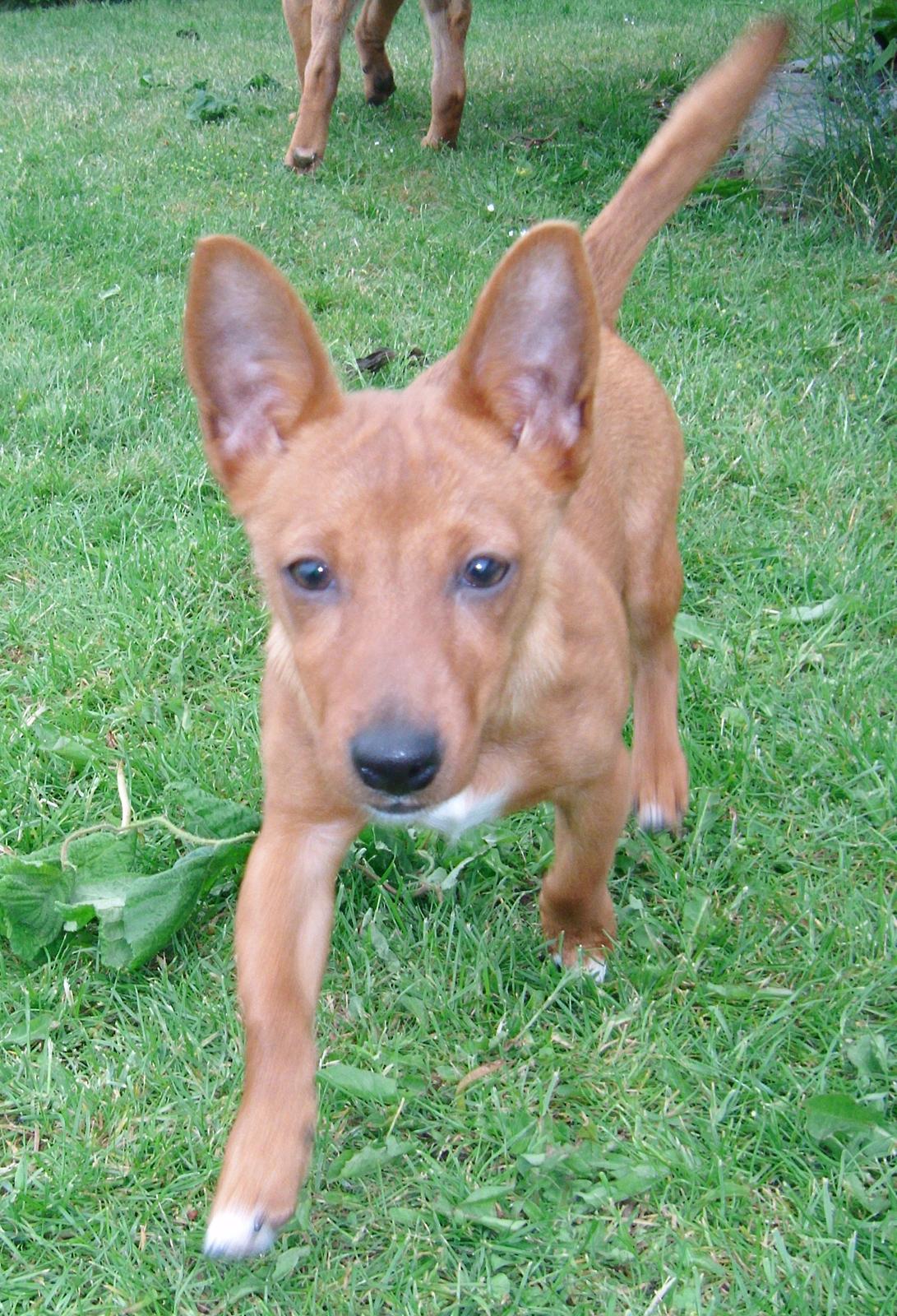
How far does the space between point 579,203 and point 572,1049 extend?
18.7 ft

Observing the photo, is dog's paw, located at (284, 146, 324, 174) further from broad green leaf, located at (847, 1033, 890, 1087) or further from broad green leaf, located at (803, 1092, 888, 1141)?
broad green leaf, located at (803, 1092, 888, 1141)

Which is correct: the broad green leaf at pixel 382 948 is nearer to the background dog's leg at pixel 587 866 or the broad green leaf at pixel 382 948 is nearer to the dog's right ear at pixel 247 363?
the background dog's leg at pixel 587 866

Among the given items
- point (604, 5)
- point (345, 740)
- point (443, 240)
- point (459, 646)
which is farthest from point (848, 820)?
point (604, 5)

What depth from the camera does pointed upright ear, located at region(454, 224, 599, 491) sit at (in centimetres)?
214

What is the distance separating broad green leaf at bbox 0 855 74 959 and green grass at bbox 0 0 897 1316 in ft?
0.20

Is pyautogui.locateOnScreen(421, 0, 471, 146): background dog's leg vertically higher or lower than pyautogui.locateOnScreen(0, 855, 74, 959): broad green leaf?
higher

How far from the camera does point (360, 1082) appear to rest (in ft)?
7.68

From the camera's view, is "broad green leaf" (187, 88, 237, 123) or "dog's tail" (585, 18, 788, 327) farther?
"broad green leaf" (187, 88, 237, 123)

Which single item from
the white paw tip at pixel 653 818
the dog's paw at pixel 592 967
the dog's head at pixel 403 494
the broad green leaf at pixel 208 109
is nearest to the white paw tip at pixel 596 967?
the dog's paw at pixel 592 967

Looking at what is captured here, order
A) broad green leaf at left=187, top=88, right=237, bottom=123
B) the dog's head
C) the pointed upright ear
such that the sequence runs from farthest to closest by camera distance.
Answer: broad green leaf at left=187, top=88, right=237, bottom=123, the pointed upright ear, the dog's head

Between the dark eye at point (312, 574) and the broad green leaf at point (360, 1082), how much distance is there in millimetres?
925

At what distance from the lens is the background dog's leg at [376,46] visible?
904 centimetres

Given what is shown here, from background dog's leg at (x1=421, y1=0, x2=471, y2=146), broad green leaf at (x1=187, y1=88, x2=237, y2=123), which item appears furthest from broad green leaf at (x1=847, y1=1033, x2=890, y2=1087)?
broad green leaf at (x1=187, y1=88, x2=237, y2=123)

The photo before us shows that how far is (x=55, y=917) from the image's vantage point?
268cm
